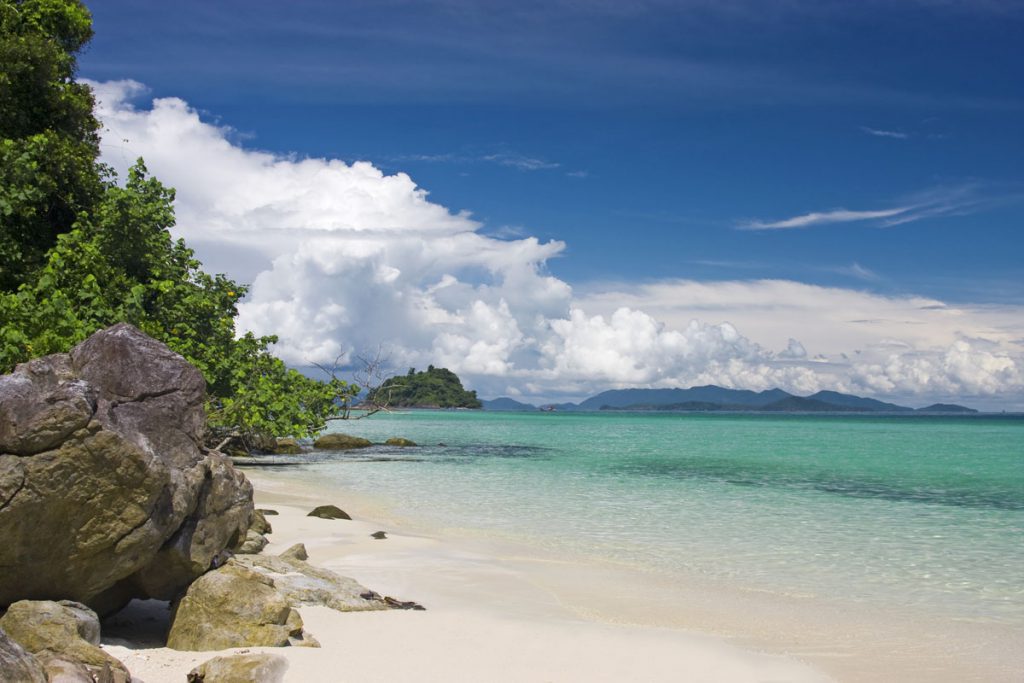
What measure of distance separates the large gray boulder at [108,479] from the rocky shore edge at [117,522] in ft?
0.03

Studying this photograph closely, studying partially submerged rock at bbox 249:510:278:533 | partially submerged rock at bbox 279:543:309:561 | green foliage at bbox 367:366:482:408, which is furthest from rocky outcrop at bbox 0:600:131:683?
green foliage at bbox 367:366:482:408

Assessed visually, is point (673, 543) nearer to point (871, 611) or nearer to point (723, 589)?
point (723, 589)

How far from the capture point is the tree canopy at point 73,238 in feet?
49.0

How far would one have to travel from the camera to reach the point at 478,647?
716 centimetres

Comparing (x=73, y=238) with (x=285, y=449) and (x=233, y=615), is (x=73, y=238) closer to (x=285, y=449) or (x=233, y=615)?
(x=233, y=615)

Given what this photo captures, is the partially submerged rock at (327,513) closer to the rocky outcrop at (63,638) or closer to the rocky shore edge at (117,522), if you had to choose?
the rocky shore edge at (117,522)

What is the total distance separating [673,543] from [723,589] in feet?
11.4

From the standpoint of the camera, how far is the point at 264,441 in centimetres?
3578

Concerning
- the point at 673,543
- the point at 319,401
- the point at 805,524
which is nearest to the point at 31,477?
the point at 673,543

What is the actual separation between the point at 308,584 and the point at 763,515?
12396 millimetres

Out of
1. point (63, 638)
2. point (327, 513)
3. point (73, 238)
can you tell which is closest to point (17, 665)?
point (63, 638)

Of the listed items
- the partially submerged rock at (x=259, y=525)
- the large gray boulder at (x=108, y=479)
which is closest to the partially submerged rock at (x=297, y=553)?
the partially submerged rock at (x=259, y=525)

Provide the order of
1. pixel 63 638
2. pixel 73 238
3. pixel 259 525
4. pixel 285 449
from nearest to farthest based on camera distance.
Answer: pixel 63 638, pixel 259 525, pixel 73 238, pixel 285 449

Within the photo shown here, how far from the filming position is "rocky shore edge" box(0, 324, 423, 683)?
5.77 meters
